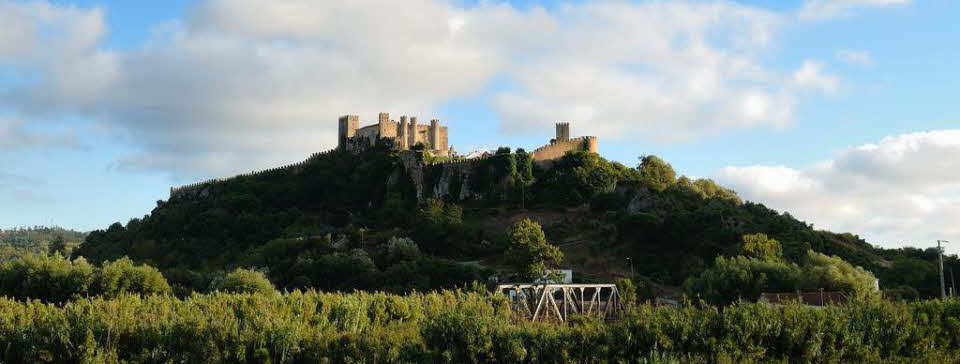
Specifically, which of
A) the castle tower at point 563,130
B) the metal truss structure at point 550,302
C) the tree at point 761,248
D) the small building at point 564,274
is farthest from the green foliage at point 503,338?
the castle tower at point 563,130

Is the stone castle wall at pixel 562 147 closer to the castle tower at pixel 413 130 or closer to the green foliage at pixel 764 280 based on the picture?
the castle tower at pixel 413 130

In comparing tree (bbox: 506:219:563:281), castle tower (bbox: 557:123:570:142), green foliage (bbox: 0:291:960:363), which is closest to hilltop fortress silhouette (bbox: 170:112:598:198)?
castle tower (bbox: 557:123:570:142)

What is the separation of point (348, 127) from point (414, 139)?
357 inches

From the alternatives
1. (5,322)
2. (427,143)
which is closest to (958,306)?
(5,322)

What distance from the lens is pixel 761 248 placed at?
212 feet

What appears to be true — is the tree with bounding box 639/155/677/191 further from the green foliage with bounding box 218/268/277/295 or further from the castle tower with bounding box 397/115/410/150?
the green foliage with bounding box 218/268/277/295

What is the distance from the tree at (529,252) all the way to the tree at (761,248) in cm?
1327

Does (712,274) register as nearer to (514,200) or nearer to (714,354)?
(714,354)

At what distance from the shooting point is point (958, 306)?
34.4m

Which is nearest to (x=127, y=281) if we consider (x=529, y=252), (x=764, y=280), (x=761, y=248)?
(x=529, y=252)

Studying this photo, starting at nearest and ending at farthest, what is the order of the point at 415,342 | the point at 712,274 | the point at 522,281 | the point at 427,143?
the point at 415,342 < the point at 712,274 < the point at 522,281 < the point at 427,143

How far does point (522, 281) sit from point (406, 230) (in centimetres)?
2119

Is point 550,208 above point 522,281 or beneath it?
above

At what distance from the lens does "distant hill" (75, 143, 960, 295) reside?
71125 millimetres
